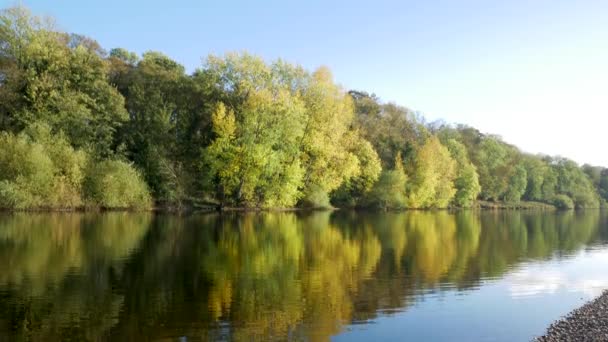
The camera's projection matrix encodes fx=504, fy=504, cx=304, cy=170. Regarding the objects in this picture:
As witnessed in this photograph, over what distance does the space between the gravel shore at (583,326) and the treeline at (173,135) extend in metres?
48.8

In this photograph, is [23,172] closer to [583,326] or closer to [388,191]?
[583,326]

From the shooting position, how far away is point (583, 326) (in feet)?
43.6

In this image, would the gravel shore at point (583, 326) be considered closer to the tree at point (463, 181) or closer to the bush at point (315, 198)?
the bush at point (315, 198)

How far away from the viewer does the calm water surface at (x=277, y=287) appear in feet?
42.9

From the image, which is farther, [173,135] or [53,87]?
[173,135]

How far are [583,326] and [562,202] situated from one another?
135 metres

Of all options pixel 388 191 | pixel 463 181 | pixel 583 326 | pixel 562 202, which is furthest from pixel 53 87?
pixel 562 202

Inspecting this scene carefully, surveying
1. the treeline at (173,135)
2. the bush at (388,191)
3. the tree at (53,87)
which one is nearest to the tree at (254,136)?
the treeline at (173,135)

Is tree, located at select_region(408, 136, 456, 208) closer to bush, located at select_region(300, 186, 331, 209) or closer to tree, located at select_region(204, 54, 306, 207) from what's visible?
bush, located at select_region(300, 186, 331, 209)

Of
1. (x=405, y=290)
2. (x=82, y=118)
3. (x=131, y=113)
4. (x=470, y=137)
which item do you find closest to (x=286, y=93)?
(x=131, y=113)

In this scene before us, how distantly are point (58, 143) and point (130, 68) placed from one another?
893 inches

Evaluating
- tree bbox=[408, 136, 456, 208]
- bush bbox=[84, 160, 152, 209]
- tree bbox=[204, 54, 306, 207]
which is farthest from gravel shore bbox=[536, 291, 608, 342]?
tree bbox=[408, 136, 456, 208]

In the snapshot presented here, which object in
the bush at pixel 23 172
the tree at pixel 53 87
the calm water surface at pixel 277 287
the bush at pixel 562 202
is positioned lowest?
the calm water surface at pixel 277 287

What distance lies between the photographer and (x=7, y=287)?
16.8 metres
